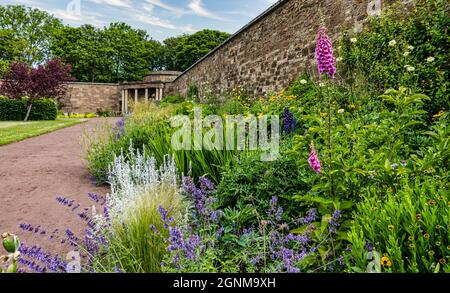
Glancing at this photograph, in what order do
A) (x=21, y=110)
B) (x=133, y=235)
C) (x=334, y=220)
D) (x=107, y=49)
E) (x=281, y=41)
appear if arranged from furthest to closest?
(x=107, y=49) → (x=21, y=110) → (x=281, y=41) → (x=133, y=235) → (x=334, y=220)

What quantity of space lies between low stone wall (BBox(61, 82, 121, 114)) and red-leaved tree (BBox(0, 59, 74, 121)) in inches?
546

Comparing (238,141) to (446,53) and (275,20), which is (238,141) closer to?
(446,53)

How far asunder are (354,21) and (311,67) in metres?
1.34

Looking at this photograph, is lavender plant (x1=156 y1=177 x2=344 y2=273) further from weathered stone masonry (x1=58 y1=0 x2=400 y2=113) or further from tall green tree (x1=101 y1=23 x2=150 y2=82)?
tall green tree (x1=101 y1=23 x2=150 y2=82)

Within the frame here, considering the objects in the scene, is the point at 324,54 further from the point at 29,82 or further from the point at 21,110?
the point at 21,110

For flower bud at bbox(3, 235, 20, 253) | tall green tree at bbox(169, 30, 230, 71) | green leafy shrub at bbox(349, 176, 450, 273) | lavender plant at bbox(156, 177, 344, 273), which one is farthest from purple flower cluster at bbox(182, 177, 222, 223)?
tall green tree at bbox(169, 30, 230, 71)

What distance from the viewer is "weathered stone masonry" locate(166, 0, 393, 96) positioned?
6.13 m

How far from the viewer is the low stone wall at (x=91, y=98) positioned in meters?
34.7

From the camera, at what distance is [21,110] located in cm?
2138

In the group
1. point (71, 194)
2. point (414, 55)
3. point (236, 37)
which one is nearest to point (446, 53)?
point (414, 55)

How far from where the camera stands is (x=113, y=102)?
3747 cm

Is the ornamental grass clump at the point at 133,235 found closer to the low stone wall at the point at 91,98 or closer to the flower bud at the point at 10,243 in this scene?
the flower bud at the point at 10,243

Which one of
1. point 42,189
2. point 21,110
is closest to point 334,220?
point 42,189

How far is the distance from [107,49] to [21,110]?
1961 centimetres
